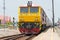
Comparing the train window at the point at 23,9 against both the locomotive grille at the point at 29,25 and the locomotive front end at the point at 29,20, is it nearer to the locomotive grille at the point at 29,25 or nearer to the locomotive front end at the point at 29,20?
the locomotive front end at the point at 29,20

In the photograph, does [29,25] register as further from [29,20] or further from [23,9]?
[23,9]

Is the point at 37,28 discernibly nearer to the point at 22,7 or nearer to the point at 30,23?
the point at 30,23

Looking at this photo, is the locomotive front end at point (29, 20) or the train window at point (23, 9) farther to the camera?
the train window at point (23, 9)

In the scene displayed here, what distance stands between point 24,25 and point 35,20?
1698mm

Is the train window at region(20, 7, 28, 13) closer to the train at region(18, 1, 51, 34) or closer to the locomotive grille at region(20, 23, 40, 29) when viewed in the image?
the train at region(18, 1, 51, 34)

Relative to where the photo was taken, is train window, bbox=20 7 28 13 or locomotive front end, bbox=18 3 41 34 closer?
locomotive front end, bbox=18 3 41 34

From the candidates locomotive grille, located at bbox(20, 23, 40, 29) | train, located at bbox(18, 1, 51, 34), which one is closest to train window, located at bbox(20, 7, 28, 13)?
train, located at bbox(18, 1, 51, 34)

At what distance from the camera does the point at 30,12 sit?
33.4m

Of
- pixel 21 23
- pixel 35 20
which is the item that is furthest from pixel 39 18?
pixel 21 23

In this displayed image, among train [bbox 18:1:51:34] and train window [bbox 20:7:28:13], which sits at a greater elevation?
train window [bbox 20:7:28:13]

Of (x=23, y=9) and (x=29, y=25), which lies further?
(x=23, y=9)

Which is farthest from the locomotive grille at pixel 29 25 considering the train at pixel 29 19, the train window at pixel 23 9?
the train window at pixel 23 9

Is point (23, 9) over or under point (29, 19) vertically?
over

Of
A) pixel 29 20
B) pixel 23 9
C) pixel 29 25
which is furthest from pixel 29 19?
pixel 23 9
